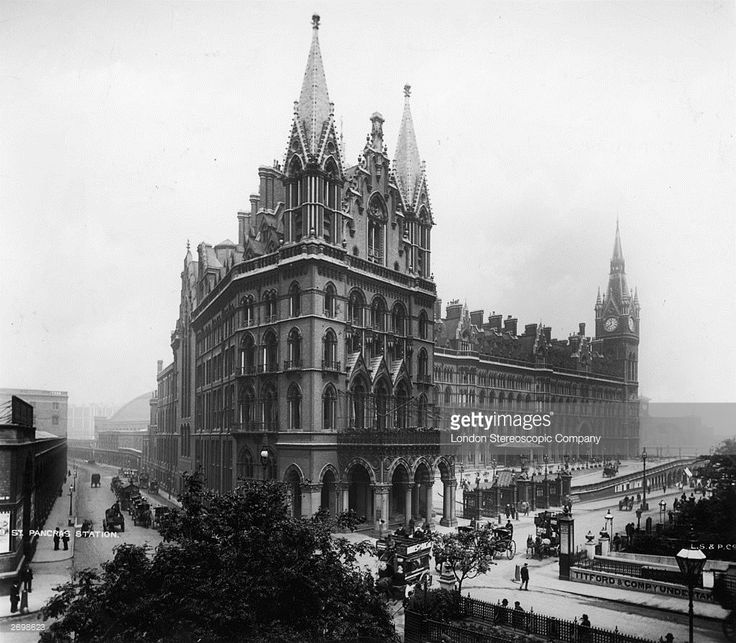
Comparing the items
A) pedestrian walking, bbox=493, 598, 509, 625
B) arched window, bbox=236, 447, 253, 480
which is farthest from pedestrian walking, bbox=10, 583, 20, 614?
pedestrian walking, bbox=493, 598, 509, 625

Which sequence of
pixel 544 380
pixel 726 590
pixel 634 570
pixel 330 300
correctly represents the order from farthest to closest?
pixel 544 380, pixel 330 300, pixel 634 570, pixel 726 590

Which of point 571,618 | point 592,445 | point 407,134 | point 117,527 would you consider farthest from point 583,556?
point 592,445

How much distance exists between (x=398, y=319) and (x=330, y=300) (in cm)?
729

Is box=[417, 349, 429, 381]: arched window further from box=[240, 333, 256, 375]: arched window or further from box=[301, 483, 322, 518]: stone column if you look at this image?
box=[301, 483, 322, 518]: stone column

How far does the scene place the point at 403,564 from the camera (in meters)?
28.0

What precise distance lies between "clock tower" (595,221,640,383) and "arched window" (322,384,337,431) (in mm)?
19369

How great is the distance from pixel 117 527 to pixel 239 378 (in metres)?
10.4

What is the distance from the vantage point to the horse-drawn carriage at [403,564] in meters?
26.8

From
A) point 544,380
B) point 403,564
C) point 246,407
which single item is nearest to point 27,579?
point 403,564

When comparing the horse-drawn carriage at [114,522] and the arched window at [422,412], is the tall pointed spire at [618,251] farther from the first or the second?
the horse-drawn carriage at [114,522]

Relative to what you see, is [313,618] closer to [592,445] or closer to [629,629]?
[629,629]

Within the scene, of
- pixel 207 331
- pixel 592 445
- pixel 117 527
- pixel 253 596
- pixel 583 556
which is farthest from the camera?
pixel 592 445

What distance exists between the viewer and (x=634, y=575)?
29.5m

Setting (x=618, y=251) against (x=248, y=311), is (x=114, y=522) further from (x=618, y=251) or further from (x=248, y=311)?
(x=618, y=251)
